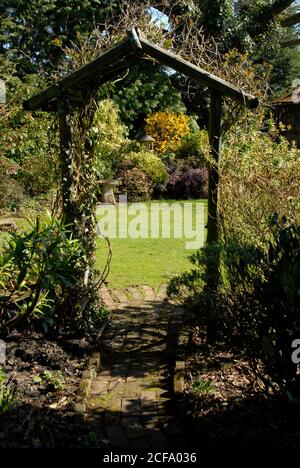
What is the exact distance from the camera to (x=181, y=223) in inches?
460

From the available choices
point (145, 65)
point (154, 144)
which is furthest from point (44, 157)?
point (145, 65)

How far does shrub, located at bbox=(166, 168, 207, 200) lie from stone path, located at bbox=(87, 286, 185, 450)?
379 inches

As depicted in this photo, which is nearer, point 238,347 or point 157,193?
point 238,347

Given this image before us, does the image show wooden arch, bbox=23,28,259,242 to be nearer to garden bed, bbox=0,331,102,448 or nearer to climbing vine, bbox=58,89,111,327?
climbing vine, bbox=58,89,111,327

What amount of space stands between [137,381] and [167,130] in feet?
46.1

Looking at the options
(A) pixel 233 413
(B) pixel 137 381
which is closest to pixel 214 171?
(B) pixel 137 381

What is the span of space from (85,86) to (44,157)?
820 cm

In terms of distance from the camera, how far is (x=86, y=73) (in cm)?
447

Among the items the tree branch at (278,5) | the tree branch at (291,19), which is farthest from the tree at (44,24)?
the tree branch at (291,19)

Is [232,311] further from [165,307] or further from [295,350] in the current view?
[165,307]

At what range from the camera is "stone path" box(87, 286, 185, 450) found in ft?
10.5

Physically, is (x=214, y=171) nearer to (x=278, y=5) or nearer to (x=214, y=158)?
(x=214, y=158)

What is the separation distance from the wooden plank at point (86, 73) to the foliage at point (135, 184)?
31.6ft

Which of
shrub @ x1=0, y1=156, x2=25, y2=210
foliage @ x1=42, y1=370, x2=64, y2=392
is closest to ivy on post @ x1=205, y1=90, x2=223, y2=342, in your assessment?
foliage @ x1=42, y1=370, x2=64, y2=392
